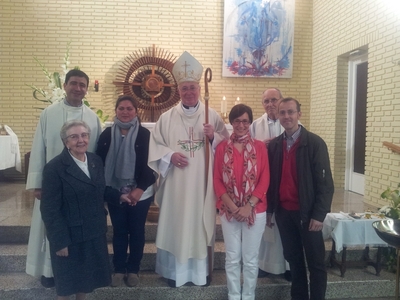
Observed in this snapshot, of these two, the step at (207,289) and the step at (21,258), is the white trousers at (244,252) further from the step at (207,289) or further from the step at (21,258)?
the step at (21,258)

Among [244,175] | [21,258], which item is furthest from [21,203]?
[244,175]

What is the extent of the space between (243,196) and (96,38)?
242 inches

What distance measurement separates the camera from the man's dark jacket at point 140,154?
3088mm

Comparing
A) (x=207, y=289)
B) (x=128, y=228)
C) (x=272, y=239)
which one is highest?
(x=128, y=228)

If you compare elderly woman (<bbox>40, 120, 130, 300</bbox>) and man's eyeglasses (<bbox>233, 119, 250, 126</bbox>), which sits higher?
man's eyeglasses (<bbox>233, 119, 250, 126</bbox>)

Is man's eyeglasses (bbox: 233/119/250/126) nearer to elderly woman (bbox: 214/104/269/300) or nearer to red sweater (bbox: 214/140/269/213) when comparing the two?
elderly woman (bbox: 214/104/269/300)

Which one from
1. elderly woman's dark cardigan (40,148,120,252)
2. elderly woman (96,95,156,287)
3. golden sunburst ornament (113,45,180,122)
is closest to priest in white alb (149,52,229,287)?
elderly woman (96,95,156,287)

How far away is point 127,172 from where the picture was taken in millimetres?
3031

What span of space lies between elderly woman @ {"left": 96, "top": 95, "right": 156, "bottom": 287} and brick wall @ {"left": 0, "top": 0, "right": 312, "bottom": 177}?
16.6 feet

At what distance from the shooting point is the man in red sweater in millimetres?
2854

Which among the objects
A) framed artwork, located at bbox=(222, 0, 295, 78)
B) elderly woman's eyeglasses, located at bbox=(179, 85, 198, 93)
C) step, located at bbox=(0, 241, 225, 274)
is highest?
framed artwork, located at bbox=(222, 0, 295, 78)

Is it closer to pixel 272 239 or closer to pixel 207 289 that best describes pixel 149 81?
pixel 272 239

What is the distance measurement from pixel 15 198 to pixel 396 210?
5374 millimetres

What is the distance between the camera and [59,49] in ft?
25.5
